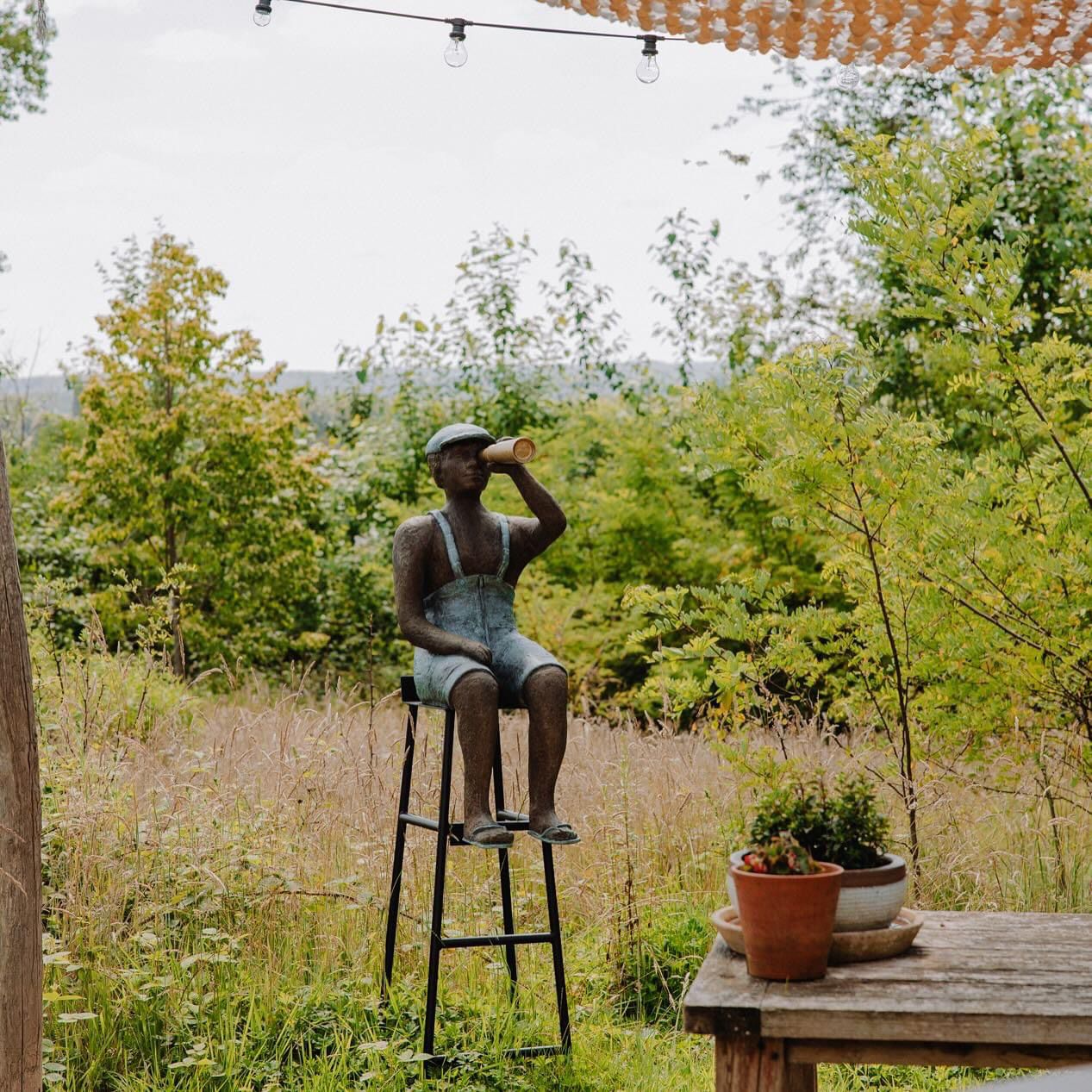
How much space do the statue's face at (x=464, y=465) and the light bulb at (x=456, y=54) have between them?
1089mm

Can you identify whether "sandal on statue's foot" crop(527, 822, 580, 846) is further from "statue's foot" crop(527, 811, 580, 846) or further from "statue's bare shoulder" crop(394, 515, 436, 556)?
"statue's bare shoulder" crop(394, 515, 436, 556)

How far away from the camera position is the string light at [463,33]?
311 cm

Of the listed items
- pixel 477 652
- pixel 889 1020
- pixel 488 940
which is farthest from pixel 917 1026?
pixel 477 652

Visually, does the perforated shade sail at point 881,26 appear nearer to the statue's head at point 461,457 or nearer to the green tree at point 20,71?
the statue's head at point 461,457

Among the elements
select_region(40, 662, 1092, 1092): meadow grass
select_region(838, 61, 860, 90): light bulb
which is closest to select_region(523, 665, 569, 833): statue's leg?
select_region(40, 662, 1092, 1092): meadow grass

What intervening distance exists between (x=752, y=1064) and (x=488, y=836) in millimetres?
1486

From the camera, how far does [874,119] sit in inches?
411

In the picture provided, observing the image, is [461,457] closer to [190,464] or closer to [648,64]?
[648,64]

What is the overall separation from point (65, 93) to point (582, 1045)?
1051cm

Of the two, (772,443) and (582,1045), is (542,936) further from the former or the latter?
(772,443)

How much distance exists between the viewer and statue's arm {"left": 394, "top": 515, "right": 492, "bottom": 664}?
3645 mm

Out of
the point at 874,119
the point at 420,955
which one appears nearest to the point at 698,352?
the point at 874,119

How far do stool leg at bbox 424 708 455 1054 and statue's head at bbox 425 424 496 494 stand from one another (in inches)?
25.8

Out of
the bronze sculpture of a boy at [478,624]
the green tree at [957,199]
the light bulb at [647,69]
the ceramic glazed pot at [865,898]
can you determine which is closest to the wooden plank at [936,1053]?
the ceramic glazed pot at [865,898]
